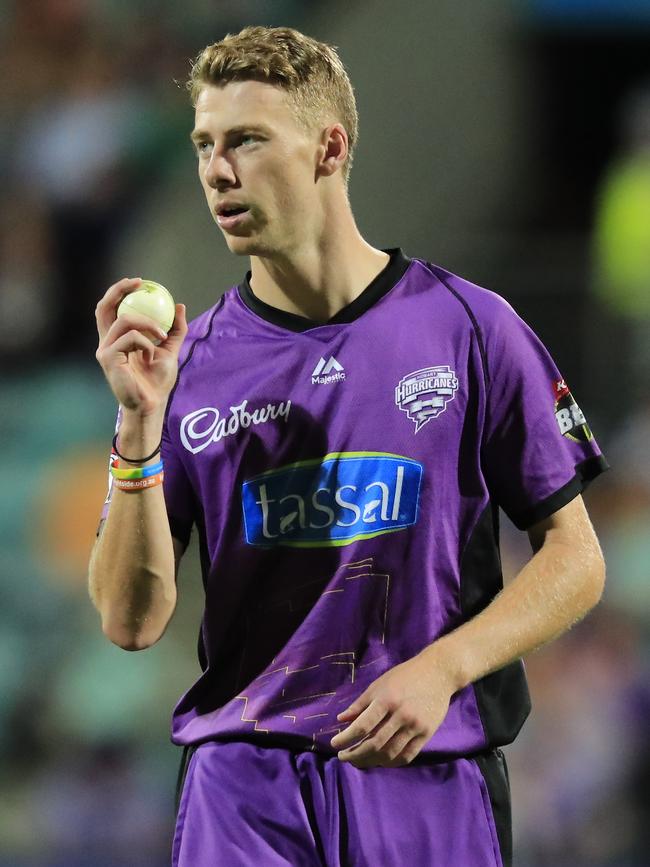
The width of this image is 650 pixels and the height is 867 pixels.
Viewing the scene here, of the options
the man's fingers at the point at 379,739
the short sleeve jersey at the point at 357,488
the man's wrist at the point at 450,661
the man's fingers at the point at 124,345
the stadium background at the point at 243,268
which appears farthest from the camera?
the stadium background at the point at 243,268

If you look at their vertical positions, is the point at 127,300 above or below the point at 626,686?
above

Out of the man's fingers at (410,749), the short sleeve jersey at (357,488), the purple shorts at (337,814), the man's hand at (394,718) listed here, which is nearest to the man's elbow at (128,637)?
the short sleeve jersey at (357,488)

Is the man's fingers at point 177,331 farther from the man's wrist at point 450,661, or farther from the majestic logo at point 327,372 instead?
the man's wrist at point 450,661

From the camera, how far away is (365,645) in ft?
9.90

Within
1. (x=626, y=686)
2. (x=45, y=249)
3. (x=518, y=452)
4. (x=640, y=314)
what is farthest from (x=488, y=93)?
(x=518, y=452)

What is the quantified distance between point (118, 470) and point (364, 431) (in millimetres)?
499

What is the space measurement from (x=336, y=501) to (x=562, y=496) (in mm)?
465

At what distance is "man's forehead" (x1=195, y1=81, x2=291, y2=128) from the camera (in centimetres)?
306

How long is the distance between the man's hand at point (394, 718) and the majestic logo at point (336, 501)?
1.19 feet

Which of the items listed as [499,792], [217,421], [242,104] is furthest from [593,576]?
[242,104]

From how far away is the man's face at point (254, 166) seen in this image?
3031 millimetres

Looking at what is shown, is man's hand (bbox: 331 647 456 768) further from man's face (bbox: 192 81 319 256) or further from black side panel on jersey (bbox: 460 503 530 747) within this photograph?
man's face (bbox: 192 81 319 256)

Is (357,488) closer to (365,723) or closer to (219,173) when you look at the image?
(365,723)

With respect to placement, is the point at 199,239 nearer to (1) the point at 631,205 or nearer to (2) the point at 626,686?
(1) the point at 631,205
